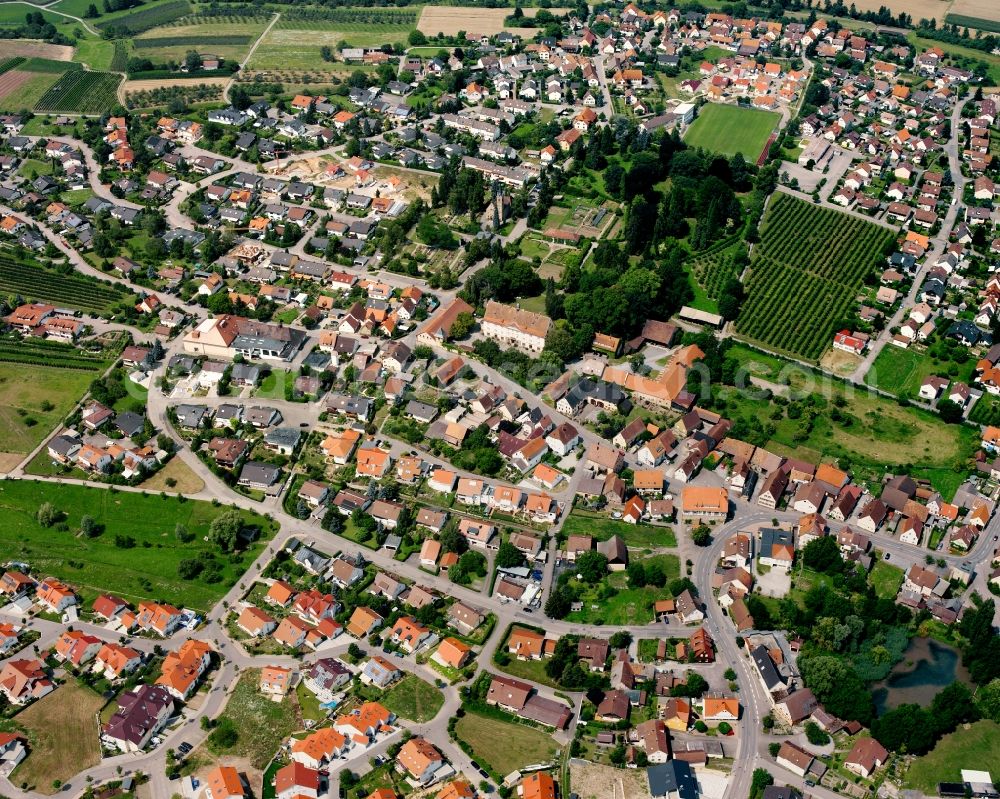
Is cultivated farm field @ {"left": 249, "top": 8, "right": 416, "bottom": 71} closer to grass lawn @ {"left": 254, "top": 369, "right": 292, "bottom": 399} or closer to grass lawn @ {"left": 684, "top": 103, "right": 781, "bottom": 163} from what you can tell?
grass lawn @ {"left": 684, "top": 103, "right": 781, "bottom": 163}

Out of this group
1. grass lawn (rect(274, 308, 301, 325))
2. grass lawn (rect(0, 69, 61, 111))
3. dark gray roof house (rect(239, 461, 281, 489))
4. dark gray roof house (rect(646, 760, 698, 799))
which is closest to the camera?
dark gray roof house (rect(646, 760, 698, 799))

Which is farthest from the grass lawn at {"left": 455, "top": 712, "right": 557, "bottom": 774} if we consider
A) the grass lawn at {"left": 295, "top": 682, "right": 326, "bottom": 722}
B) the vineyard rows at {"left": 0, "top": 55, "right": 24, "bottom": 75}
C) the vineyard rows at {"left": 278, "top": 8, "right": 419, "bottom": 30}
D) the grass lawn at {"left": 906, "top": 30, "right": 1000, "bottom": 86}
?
the vineyard rows at {"left": 278, "top": 8, "right": 419, "bottom": 30}

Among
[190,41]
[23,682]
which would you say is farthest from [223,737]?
[190,41]

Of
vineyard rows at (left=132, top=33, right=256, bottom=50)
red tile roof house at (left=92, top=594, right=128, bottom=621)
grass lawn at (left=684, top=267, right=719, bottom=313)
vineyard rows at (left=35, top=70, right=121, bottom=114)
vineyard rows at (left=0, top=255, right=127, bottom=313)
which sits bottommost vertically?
red tile roof house at (left=92, top=594, right=128, bottom=621)

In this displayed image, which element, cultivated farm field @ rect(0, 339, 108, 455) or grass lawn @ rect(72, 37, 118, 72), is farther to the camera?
grass lawn @ rect(72, 37, 118, 72)

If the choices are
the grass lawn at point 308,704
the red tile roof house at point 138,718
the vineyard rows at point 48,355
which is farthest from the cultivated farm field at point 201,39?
the grass lawn at point 308,704

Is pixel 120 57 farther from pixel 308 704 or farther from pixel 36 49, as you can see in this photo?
pixel 308 704
